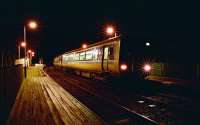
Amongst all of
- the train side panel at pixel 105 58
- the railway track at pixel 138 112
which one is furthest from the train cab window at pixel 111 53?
the railway track at pixel 138 112

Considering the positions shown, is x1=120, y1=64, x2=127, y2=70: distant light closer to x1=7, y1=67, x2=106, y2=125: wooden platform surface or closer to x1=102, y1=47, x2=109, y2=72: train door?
x1=102, y1=47, x2=109, y2=72: train door

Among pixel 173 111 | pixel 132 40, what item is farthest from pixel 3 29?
pixel 132 40

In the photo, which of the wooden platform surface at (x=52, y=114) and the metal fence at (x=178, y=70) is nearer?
the wooden platform surface at (x=52, y=114)

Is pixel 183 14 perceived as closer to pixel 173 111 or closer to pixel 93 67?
pixel 93 67

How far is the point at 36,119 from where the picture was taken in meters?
Result: 7.56

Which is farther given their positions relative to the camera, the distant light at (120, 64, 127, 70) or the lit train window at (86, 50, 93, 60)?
the lit train window at (86, 50, 93, 60)

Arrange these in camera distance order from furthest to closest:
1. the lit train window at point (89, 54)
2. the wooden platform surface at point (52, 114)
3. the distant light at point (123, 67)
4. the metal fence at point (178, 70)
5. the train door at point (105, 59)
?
the lit train window at point (89, 54), the metal fence at point (178, 70), the train door at point (105, 59), the distant light at point (123, 67), the wooden platform surface at point (52, 114)

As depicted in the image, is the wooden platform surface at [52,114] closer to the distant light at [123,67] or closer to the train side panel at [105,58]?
the distant light at [123,67]

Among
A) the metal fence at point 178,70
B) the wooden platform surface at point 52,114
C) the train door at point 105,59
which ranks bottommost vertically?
the wooden platform surface at point 52,114

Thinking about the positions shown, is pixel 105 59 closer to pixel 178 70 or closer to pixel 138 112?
pixel 178 70

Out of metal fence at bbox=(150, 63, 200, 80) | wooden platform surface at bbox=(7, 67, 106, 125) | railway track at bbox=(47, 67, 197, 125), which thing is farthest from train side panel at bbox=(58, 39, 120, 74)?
metal fence at bbox=(150, 63, 200, 80)

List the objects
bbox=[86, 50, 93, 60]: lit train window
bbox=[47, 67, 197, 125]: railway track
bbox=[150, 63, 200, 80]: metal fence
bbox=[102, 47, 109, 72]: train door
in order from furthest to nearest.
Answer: bbox=[86, 50, 93, 60]: lit train window
bbox=[150, 63, 200, 80]: metal fence
bbox=[102, 47, 109, 72]: train door
bbox=[47, 67, 197, 125]: railway track

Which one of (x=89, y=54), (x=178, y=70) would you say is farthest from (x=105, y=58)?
(x=178, y=70)

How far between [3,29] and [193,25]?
19.3 metres
